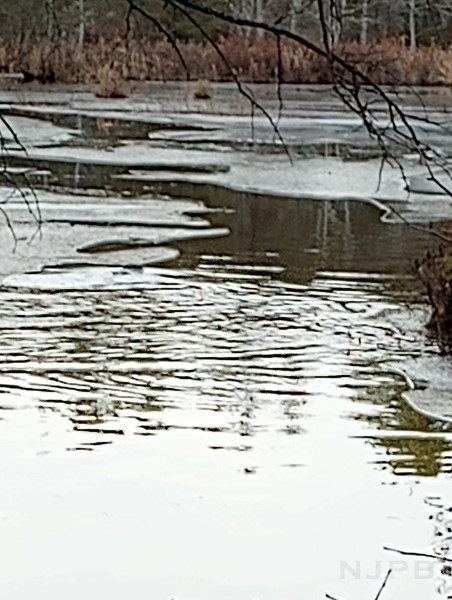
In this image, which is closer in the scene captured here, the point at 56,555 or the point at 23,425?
the point at 56,555

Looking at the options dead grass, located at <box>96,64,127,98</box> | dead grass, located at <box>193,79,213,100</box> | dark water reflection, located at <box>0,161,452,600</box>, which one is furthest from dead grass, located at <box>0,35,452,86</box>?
dark water reflection, located at <box>0,161,452,600</box>

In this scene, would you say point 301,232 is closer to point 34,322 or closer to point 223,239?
point 223,239

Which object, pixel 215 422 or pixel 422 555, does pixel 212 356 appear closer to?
pixel 215 422

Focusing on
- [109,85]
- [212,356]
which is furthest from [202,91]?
[212,356]

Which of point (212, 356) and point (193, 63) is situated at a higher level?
point (193, 63)

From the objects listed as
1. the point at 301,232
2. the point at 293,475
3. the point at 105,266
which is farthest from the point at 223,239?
the point at 293,475

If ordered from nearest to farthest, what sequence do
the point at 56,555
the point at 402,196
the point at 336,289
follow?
the point at 56,555 → the point at 336,289 → the point at 402,196

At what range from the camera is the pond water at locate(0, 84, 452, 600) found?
4.83 metres

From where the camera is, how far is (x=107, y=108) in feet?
93.8

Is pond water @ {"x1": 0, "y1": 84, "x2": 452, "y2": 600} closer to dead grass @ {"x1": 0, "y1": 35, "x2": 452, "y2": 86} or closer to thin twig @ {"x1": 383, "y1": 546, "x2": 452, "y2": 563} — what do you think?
thin twig @ {"x1": 383, "y1": 546, "x2": 452, "y2": 563}

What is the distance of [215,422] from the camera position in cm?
649

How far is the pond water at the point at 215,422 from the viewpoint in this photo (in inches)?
190

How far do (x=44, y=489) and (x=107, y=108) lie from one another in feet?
77.6

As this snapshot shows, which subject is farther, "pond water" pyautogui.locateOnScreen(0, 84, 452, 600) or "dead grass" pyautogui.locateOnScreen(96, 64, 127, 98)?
"dead grass" pyautogui.locateOnScreen(96, 64, 127, 98)
